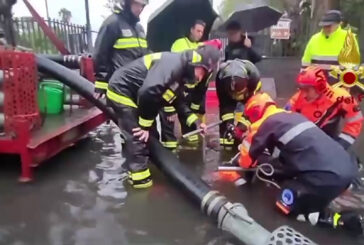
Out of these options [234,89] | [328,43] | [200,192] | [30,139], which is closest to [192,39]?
[234,89]

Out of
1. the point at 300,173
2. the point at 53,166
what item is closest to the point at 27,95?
the point at 53,166

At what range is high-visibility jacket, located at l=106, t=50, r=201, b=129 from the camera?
361 centimetres

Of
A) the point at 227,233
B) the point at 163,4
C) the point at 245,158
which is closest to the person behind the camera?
the point at 227,233

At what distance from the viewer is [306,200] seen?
3283mm

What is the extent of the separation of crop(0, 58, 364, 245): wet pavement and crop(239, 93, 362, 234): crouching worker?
0.12m

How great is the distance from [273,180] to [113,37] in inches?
91.8

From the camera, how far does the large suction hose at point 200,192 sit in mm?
2824

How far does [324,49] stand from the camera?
6113 mm

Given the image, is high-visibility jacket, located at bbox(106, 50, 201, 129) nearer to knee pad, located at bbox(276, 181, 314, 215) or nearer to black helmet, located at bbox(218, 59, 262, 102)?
black helmet, located at bbox(218, 59, 262, 102)

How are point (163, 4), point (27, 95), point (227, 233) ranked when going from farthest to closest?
point (163, 4) < point (27, 95) < point (227, 233)

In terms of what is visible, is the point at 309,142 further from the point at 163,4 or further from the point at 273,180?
the point at 163,4

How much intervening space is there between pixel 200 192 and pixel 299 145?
85 centimetres

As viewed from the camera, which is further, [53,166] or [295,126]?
[53,166]

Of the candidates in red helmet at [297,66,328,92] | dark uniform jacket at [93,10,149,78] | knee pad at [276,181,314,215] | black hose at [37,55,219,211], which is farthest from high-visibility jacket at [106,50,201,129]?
knee pad at [276,181,314,215]
